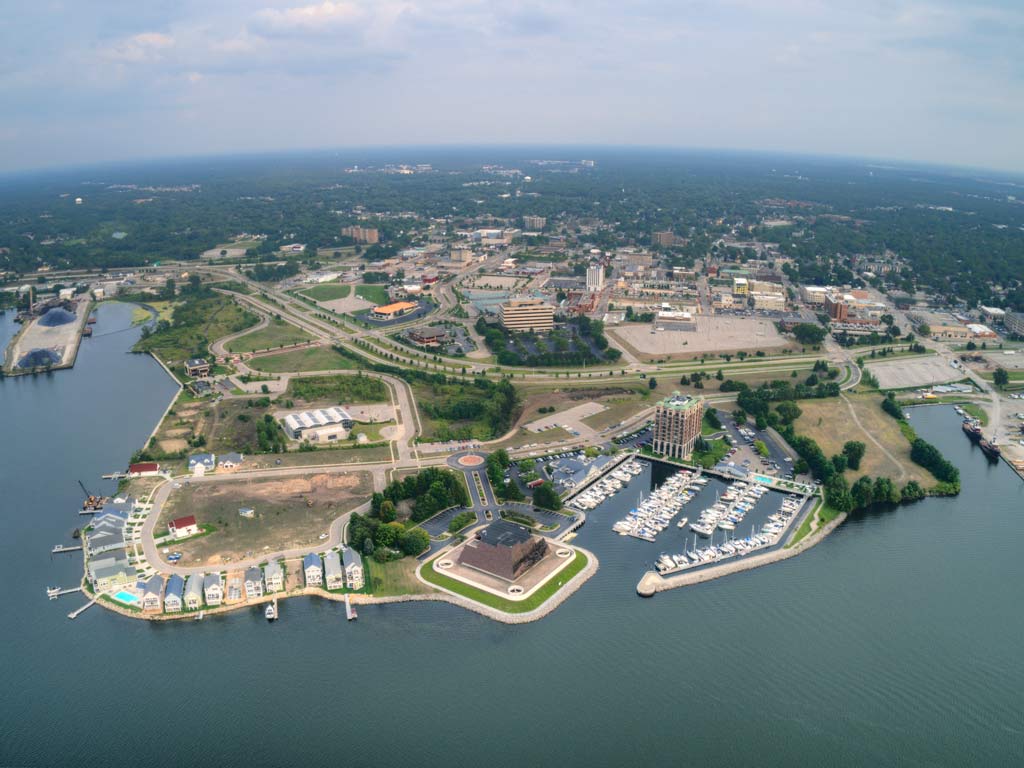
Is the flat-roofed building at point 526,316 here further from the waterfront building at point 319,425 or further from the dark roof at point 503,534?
the dark roof at point 503,534

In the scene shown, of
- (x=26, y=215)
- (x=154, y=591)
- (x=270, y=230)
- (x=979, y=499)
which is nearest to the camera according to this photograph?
(x=154, y=591)

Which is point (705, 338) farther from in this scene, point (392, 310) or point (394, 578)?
point (394, 578)

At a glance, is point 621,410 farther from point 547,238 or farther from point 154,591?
point 547,238

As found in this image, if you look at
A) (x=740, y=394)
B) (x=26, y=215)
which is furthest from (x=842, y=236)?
(x=26, y=215)

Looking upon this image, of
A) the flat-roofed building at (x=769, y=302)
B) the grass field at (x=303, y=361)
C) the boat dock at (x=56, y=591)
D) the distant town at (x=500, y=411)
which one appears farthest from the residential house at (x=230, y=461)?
the flat-roofed building at (x=769, y=302)

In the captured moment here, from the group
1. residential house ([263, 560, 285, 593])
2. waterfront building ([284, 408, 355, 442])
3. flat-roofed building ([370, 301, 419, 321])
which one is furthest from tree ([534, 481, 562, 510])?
flat-roofed building ([370, 301, 419, 321])

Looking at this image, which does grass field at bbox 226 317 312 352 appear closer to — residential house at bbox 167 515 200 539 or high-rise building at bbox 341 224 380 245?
residential house at bbox 167 515 200 539

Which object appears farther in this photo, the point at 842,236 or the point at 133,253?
the point at 842,236
